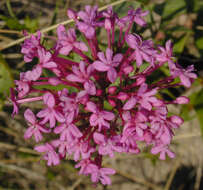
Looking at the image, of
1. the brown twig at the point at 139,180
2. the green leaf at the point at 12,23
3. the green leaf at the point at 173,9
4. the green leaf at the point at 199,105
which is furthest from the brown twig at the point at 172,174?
the green leaf at the point at 12,23

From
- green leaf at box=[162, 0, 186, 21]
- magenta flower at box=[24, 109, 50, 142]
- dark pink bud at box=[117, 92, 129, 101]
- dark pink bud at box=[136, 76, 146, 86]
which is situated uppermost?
green leaf at box=[162, 0, 186, 21]

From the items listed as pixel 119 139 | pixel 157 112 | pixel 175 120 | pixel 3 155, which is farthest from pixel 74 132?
pixel 3 155

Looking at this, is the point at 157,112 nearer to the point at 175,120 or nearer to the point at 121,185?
the point at 175,120

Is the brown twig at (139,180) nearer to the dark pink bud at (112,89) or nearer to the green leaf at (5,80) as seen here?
the green leaf at (5,80)

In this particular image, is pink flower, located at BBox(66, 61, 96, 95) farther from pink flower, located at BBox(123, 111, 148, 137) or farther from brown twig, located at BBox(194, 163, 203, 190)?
brown twig, located at BBox(194, 163, 203, 190)

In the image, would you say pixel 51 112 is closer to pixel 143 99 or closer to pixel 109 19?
pixel 143 99

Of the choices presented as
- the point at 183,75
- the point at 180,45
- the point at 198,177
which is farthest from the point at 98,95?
the point at 198,177

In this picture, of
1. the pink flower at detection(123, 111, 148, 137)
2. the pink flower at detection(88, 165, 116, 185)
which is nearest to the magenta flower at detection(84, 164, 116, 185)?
the pink flower at detection(88, 165, 116, 185)

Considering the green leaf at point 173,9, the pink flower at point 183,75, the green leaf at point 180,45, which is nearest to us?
the pink flower at point 183,75
